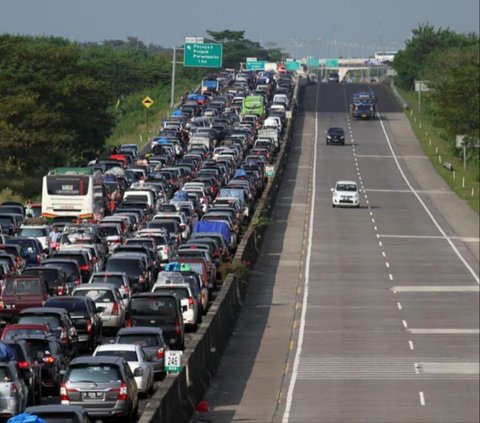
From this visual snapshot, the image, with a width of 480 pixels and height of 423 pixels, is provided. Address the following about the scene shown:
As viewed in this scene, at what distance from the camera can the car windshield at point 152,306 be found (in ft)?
128

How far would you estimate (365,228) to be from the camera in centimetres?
7756

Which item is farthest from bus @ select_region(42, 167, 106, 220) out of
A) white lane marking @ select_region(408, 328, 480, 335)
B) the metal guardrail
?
white lane marking @ select_region(408, 328, 480, 335)

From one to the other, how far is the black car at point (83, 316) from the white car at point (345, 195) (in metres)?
47.9

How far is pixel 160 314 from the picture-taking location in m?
39.0

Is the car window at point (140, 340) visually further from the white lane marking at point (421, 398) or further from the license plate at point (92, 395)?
the white lane marking at point (421, 398)

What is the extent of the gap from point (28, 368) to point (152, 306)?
924 centimetres

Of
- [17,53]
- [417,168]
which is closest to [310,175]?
[417,168]

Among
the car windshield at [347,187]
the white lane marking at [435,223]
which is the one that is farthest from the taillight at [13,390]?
the car windshield at [347,187]

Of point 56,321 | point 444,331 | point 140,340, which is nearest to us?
point 140,340

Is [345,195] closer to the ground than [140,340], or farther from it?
closer to the ground

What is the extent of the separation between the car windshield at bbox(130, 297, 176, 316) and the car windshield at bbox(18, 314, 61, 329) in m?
4.34

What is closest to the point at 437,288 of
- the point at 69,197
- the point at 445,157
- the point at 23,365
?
the point at 69,197

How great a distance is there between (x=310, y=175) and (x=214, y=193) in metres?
21.7

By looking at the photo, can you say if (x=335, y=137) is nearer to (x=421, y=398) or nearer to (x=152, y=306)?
(x=152, y=306)
